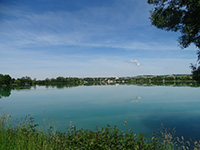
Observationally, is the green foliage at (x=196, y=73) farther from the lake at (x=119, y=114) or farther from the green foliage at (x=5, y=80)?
the green foliage at (x=5, y=80)

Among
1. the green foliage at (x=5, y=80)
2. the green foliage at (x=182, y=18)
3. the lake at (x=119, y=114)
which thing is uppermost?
the green foliage at (x=182, y=18)

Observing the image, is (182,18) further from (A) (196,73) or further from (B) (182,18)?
(A) (196,73)

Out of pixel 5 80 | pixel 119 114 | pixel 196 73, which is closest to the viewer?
pixel 196 73

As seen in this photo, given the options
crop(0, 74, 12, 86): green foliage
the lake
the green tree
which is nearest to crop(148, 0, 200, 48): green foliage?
the green tree

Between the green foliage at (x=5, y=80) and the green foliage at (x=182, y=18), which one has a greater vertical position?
the green foliage at (x=182, y=18)

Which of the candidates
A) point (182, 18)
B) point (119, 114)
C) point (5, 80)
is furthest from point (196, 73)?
point (5, 80)

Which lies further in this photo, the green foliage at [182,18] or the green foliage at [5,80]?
the green foliage at [5,80]

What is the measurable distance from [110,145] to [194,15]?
794cm

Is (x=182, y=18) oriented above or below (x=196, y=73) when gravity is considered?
above

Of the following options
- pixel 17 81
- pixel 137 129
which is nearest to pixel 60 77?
pixel 17 81

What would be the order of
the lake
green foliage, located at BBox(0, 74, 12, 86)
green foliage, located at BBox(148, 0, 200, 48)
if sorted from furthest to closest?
green foliage, located at BBox(0, 74, 12, 86) < the lake < green foliage, located at BBox(148, 0, 200, 48)

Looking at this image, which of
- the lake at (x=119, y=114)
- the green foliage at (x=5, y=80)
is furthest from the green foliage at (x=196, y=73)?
the green foliage at (x=5, y=80)

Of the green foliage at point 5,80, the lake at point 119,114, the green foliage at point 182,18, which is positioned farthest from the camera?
the green foliage at point 5,80

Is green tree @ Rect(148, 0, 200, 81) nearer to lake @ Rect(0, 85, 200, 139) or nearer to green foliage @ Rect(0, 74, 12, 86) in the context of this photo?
lake @ Rect(0, 85, 200, 139)
